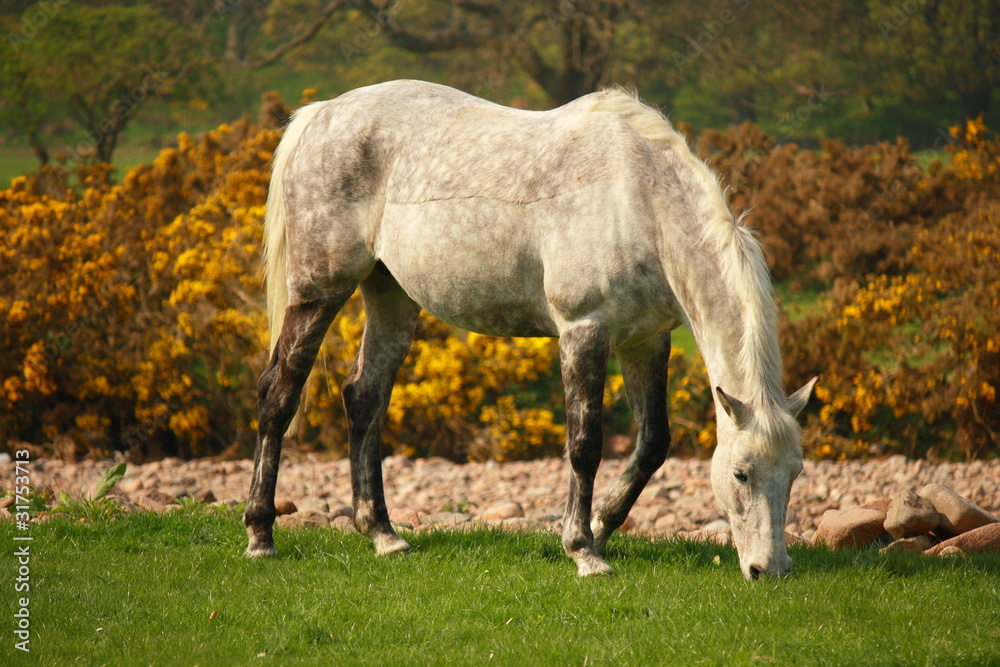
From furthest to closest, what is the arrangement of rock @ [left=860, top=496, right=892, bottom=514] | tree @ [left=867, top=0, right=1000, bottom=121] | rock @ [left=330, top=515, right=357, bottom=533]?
1. tree @ [left=867, top=0, right=1000, bottom=121]
2. rock @ [left=860, top=496, right=892, bottom=514]
3. rock @ [left=330, top=515, right=357, bottom=533]

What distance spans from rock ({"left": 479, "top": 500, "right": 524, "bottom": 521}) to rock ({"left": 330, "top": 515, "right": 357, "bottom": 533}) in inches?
39.1

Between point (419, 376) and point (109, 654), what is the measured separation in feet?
19.5

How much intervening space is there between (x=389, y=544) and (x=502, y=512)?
1955mm

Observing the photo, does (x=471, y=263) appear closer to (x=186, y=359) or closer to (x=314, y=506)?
(x=314, y=506)

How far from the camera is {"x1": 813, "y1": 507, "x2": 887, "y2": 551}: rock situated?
18.6ft

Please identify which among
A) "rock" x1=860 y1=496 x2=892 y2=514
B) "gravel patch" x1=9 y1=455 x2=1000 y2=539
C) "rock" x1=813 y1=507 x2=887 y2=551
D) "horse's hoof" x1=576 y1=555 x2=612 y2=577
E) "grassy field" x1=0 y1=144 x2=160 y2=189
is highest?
"horse's hoof" x1=576 y1=555 x2=612 y2=577

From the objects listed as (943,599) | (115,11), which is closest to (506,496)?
(943,599)

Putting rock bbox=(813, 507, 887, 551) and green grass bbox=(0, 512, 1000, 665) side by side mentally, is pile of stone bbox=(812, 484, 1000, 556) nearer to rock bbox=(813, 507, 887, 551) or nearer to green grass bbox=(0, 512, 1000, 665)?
rock bbox=(813, 507, 887, 551)

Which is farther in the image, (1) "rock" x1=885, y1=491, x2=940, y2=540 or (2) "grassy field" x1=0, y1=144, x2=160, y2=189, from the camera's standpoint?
(2) "grassy field" x1=0, y1=144, x2=160, y2=189

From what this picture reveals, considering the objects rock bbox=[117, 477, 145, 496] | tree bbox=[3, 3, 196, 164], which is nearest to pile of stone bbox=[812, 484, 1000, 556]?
rock bbox=[117, 477, 145, 496]

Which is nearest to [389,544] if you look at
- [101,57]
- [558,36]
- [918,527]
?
[918,527]

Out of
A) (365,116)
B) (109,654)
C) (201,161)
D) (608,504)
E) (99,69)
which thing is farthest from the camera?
(99,69)

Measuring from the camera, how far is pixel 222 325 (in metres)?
9.46

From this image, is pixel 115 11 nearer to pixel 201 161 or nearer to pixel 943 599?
pixel 201 161
